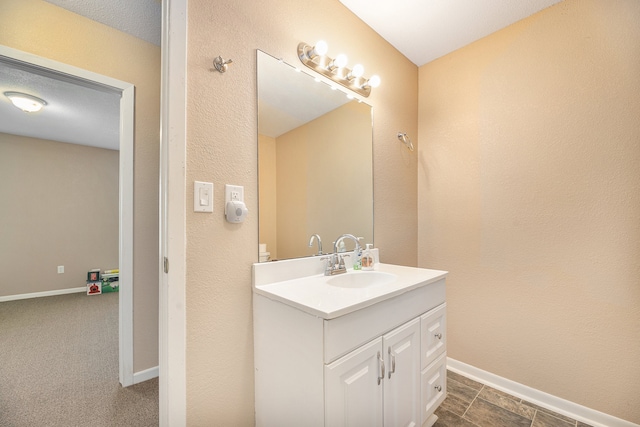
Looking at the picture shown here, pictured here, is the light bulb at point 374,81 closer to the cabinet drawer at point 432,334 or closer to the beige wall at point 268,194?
the beige wall at point 268,194

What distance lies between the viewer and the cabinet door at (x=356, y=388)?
0.80 meters

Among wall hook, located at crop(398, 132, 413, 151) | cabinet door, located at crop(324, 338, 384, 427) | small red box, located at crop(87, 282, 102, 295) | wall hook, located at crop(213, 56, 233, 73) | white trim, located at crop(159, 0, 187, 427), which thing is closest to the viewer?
cabinet door, located at crop(324, 338, 384, 427)

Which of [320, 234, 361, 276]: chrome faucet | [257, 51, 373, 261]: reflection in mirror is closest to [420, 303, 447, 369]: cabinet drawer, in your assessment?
[320, 234, 361, 276]: chrome faucet

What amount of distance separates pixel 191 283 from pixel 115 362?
1.72 m

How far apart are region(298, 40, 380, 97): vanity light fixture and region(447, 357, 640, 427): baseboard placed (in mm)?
2015

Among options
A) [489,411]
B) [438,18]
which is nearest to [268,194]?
[438,18]

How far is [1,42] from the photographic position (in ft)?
4.50

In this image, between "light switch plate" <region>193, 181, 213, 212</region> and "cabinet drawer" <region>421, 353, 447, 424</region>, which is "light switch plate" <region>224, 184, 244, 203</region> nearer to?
"light switch plate" <region>193, 181, 213, 212</region>

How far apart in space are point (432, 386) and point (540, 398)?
805 millimetres

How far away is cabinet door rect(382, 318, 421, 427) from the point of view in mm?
1005

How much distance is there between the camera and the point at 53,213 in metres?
3.80

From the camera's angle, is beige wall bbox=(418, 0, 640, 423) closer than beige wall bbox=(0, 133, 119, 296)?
Yes

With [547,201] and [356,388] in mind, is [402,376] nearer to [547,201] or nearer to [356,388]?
[356,388]

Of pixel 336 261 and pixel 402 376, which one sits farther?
pixel 336 261
